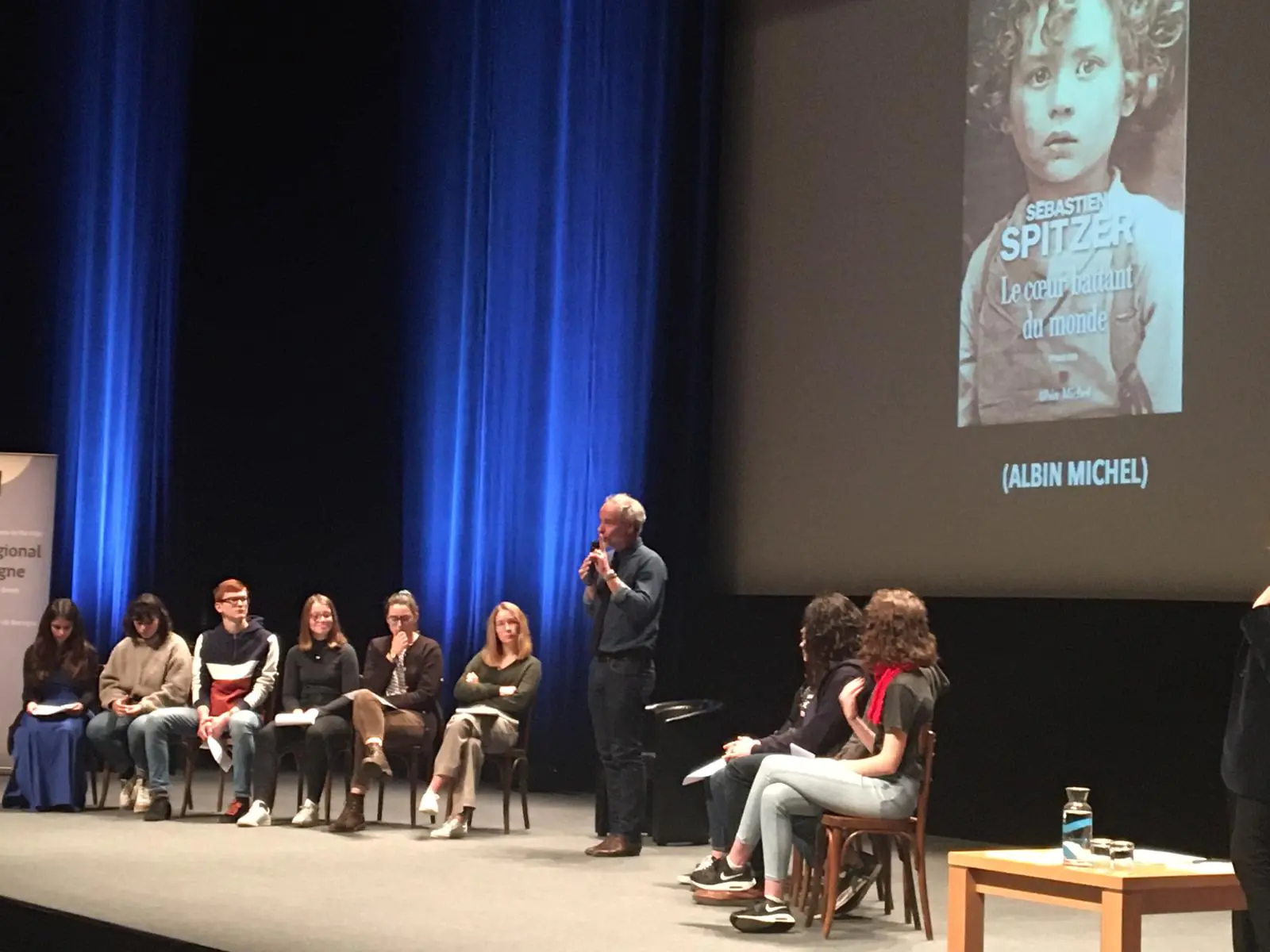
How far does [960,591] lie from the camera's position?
6645 mm

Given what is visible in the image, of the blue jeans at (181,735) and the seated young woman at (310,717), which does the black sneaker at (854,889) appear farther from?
the blue jeans at (181,735)

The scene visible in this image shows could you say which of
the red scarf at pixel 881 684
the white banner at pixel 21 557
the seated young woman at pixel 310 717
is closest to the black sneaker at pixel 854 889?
the red scarf at pixel 881 684

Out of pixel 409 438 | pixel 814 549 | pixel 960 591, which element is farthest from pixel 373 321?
pixel 960 591

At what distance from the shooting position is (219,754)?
6.98m

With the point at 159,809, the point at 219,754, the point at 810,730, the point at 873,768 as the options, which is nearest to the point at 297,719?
the point at 219,754

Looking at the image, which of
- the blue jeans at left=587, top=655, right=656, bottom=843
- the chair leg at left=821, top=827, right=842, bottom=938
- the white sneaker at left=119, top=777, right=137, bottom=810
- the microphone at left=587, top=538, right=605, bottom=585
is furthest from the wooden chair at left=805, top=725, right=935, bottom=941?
the white sneaker at left=119, top=777, right=137, bottom=810

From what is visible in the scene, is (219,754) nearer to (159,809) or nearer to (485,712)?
(159,809)

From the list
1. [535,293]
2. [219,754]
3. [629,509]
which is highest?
[535,293]

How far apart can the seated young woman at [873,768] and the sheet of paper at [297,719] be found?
2.60 metres

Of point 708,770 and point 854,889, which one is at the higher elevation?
point 708,770

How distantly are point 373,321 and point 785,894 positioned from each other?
539cm

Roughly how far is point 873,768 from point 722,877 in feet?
2.32

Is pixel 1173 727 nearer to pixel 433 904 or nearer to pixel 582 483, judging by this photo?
pixel 433 904

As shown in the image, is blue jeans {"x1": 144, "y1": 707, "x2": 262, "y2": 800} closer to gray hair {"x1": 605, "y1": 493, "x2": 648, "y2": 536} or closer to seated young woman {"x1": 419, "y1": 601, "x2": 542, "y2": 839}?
seated young woman {"x1": 419, "y1": 601, "x2": 542, "y2": 839}
